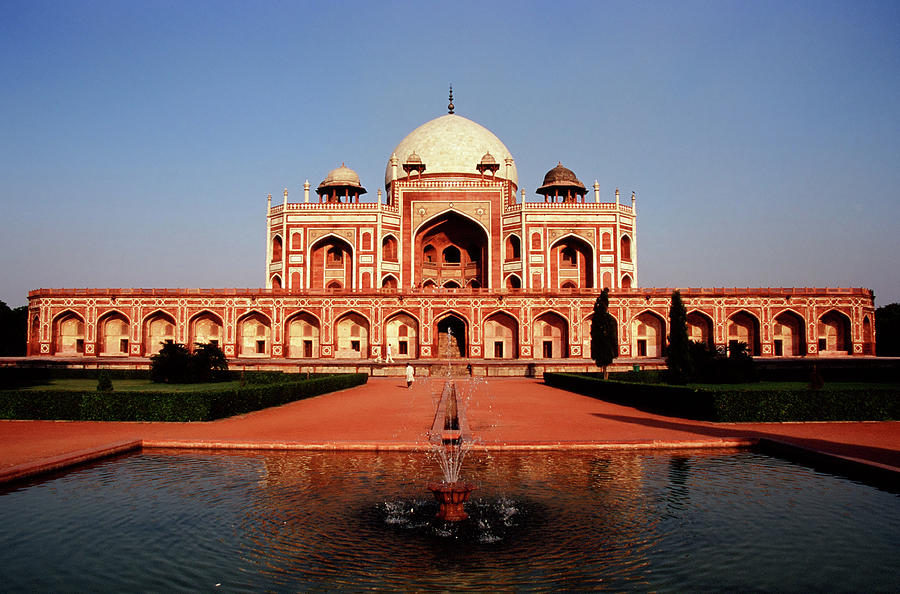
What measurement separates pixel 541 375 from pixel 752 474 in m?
18.5

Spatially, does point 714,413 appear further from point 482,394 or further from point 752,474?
point 482,394

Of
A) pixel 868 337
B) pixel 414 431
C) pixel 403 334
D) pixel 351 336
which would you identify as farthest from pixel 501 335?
pixel 414 431

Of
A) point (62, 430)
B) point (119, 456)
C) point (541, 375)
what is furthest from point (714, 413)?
point (541, 375)

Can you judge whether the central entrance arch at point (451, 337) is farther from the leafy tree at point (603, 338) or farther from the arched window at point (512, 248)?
the leafy tree at point (603, 338)

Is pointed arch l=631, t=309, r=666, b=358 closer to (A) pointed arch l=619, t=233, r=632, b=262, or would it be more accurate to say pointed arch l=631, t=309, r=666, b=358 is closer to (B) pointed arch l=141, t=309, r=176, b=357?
(A) pointed arch l=619, t=233, r=632, b=262

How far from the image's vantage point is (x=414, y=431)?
9.91 metres

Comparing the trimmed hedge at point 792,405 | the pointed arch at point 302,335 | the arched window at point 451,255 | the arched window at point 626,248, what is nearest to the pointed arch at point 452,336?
the pointed arch at point 302,335

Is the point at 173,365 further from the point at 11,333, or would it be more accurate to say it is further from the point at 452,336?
the point at 11,333

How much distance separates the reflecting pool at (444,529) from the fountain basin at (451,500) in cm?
10

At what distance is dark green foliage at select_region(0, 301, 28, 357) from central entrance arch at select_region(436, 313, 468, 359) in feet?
81.3

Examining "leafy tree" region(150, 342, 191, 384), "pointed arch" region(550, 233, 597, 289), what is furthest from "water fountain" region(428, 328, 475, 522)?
"pointed arch" region(550, 233, 597, 289)

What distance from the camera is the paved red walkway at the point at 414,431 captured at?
8.46 metres

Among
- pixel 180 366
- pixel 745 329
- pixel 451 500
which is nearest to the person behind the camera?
pixel 451 500

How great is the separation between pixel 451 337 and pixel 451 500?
28163mm
